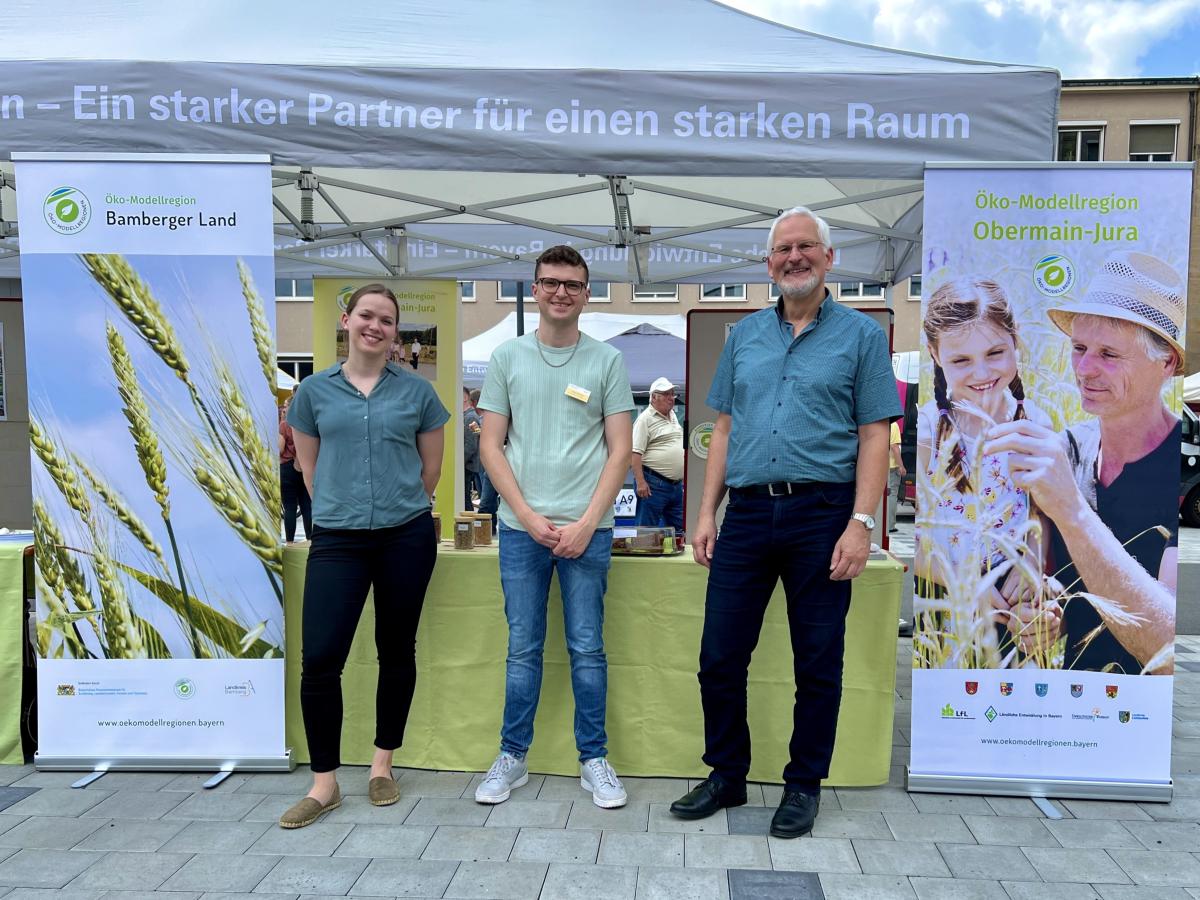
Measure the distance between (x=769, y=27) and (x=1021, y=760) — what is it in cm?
282

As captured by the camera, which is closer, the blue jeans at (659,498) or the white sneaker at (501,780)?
the white sneaker at (501,780)

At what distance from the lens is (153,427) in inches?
130

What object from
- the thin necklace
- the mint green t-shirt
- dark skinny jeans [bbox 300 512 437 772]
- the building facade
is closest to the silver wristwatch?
the mint green t-shirt

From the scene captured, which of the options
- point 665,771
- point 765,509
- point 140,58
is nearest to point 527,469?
point 765,509

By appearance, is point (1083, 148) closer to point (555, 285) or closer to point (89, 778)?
point (555, 285)

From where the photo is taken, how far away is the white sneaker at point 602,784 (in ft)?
10.1

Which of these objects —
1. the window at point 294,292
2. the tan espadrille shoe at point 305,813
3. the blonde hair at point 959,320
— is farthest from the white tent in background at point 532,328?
the window at point 294,292

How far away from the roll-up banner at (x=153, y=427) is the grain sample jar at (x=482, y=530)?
28.6 inches

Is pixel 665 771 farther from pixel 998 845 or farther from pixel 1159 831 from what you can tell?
pixel 1159 831

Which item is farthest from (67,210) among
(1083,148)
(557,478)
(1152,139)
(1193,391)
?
(1152,139)

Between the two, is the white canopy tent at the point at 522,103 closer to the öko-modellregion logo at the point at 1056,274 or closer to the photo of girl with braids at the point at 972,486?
the öko-modellregion logo at the point at 1056,274

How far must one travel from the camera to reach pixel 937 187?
3143 millimetres

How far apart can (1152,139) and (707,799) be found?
29788mm

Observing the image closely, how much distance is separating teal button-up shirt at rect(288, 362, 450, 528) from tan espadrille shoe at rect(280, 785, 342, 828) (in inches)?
35.2
